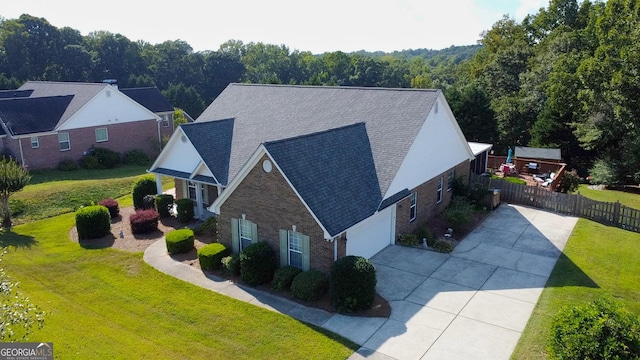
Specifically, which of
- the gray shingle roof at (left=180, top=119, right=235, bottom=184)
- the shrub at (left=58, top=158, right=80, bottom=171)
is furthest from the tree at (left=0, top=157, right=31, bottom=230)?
the shrub at (left=58, top=158, right=80, bottom=171)

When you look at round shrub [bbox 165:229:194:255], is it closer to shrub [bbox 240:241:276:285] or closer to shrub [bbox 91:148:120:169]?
shrub [bbox 240:241:276:285]

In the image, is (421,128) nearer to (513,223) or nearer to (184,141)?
(513,223)

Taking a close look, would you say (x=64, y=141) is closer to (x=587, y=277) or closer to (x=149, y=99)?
(x=149, y=99)

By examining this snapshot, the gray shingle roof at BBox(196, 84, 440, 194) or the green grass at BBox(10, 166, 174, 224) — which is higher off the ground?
the gray shingle roof at BBox(196, 84, 440, 194)

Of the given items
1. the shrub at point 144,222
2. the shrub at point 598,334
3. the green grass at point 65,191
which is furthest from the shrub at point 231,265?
the green grass at point 65,191

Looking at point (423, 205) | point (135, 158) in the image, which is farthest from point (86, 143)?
point (423, 205)

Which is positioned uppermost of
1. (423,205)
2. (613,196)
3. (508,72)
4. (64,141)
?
(508,72)

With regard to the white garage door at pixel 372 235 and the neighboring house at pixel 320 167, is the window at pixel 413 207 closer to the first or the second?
the neighboring house at pixel 320 167
